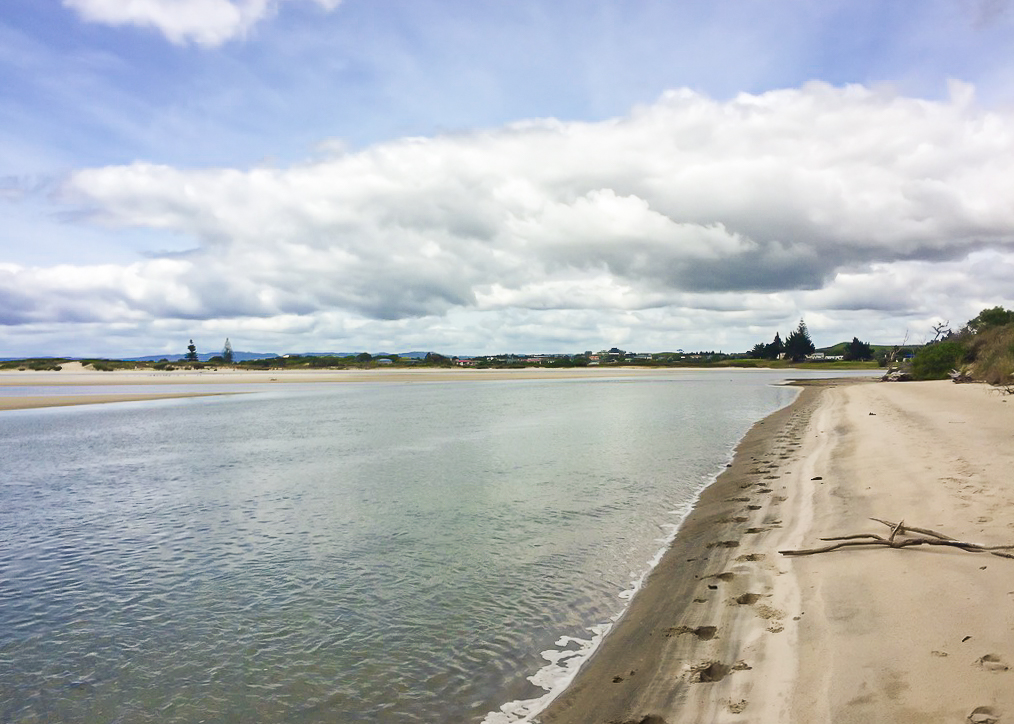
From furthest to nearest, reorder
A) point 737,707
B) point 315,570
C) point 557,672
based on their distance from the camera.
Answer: point 315,570 < point 557,672 < point 737,707

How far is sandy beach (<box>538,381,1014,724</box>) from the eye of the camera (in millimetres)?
5188

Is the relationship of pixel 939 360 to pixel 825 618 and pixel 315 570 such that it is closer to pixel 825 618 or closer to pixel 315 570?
pixel 825 618

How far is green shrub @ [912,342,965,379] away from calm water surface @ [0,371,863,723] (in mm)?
43421

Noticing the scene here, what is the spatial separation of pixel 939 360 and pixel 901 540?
58755mm

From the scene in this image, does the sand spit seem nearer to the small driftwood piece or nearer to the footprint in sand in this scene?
the small driftwood piece

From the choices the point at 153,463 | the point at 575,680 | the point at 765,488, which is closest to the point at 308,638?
the point at 575,680

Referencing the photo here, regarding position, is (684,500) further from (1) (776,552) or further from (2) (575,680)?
(2) (575,680)

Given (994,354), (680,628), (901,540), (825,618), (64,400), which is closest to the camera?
(825,618)

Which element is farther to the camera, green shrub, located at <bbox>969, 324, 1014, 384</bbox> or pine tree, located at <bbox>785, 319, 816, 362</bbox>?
pine tree, located at <bbox>785, 319, 816, 362</bbox>

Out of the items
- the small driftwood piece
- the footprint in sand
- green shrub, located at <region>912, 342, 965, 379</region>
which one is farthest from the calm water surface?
green shrub, located at <region>912, 342, 965, 379</region>

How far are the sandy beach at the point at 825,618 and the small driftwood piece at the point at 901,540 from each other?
0.15 metres

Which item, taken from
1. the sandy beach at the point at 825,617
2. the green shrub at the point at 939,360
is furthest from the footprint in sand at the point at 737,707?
the green shrub at the point at 939,360

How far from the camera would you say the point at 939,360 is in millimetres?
56656

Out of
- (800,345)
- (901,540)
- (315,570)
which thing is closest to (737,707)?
(901,540)
